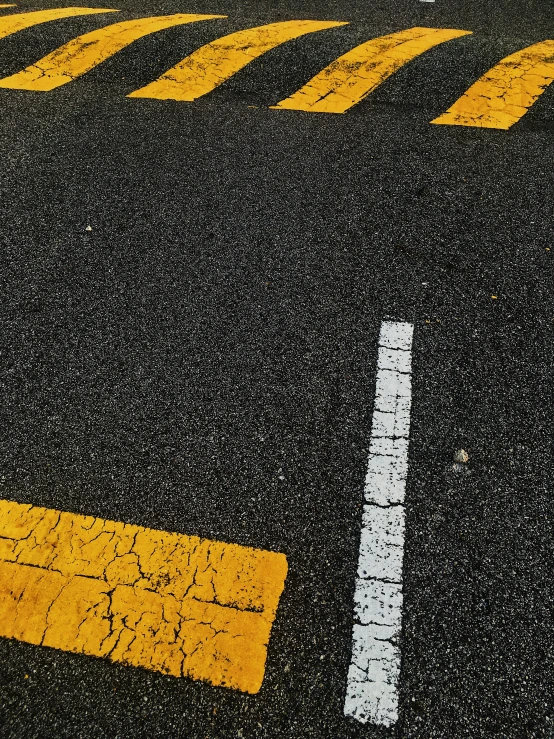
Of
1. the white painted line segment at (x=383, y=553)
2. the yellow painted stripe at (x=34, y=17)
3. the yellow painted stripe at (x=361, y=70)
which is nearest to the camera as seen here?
the white painted line segment at (x=383, y=553)

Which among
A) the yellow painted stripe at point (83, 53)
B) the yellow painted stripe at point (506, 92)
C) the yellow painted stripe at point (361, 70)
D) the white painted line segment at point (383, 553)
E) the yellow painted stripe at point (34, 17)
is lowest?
the white painted line segment at point (383, 553)

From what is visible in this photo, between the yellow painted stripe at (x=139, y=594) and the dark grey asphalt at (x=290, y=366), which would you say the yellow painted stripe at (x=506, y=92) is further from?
the yellow painted stripe at (x=139, y=594)

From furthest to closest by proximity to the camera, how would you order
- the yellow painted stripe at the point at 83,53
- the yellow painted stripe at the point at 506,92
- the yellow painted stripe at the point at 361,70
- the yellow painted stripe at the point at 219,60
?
the yellow painted stripe at the point at 83,53 → the yellow painted stripe at the point at 219,60 → the yellow painted stripe at the point at 361,70 → the yellow painted stripe at the point at 506,92

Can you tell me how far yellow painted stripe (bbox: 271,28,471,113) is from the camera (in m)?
4.41

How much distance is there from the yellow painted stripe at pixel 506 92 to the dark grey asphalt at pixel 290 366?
0.16 metres

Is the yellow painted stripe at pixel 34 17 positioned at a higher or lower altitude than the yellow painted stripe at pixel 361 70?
higher

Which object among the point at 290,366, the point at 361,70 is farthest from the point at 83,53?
the point at 290,366

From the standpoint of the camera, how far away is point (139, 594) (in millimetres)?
1929

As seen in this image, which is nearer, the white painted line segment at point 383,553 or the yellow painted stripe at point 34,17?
the white painted line segment at point 383,553

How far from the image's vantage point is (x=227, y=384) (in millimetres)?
2543

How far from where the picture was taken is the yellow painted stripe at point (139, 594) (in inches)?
70.9

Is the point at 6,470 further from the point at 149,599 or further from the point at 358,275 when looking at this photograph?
the point at 358,275

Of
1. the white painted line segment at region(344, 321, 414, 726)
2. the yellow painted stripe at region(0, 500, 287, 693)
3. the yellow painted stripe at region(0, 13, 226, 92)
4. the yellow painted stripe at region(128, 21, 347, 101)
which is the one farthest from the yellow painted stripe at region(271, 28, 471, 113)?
the yellow painted stripe at region(0, 500, 287, 693)

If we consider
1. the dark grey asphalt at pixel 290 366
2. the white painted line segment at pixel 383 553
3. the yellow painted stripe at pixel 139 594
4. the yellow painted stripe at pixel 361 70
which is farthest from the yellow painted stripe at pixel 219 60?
the yellow painted stripe at pixel 139 594
